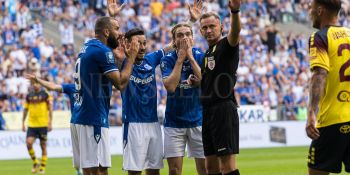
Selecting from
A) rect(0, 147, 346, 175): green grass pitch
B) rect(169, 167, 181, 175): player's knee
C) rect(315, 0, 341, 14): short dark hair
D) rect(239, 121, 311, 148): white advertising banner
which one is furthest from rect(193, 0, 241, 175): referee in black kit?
rect(239, 121, 311, 148): white advertising banner

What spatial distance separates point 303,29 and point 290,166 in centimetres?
2382

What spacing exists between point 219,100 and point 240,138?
1874cm

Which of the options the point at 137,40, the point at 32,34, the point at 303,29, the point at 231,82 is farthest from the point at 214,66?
the point at 303,29

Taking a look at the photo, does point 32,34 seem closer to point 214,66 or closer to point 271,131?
point 271,131

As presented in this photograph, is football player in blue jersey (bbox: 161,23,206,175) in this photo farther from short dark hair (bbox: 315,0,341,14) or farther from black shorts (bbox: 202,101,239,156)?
short dark hair (bbox: 315,0,341,14)

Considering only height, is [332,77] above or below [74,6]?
below

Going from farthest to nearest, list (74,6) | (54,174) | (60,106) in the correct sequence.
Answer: (74,6) → (60,106) → (54,174)

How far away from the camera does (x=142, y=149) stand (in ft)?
38.2

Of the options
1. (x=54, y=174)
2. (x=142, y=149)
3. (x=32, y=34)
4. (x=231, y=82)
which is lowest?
(x=54, y=174)

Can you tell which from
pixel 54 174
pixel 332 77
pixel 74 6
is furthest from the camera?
pixel 74 6

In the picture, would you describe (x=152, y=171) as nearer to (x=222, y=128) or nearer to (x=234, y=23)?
(x=222, y=128)

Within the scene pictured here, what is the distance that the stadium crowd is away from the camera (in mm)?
30703

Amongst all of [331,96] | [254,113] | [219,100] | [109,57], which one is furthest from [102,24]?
[254,113]

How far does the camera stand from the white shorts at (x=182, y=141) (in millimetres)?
11945
